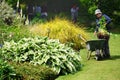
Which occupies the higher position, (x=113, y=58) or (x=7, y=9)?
(x=7, y=9)

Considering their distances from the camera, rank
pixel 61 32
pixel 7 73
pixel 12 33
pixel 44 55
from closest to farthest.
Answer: pixel 7 73, pixel 44 55, pixel 12 33, pixel 61 32

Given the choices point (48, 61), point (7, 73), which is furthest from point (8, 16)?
point (7, 73)

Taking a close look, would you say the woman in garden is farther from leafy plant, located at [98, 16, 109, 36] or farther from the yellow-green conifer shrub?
the yellow-green conifer shrub

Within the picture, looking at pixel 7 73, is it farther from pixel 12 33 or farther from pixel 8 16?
pixel 8 16

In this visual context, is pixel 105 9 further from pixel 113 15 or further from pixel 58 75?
pixel 58 75

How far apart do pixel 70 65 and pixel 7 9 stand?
30.5 ft

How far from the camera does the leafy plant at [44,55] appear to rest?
12047 mm

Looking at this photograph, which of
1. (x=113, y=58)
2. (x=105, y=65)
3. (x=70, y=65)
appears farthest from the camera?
(x=113, y=58)

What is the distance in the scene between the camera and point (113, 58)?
47.3ft

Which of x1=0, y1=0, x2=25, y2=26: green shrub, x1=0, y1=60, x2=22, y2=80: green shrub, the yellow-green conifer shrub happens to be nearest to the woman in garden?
the yellow-green conifer shrub

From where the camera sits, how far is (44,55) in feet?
40.3

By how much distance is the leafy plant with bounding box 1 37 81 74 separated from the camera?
39.5 ft

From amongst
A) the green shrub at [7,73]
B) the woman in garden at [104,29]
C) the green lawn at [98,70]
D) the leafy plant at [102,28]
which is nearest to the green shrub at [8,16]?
the green lawn at [98,70]

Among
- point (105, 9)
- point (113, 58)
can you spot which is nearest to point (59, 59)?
point (113, 58)
